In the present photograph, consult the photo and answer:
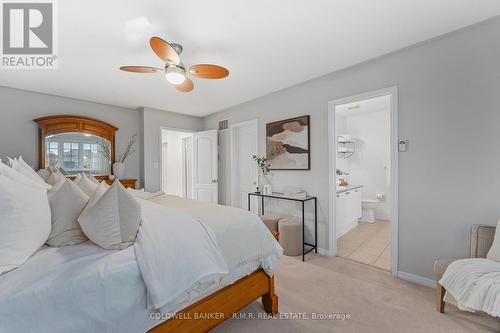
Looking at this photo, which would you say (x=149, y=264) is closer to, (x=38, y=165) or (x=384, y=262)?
(x=384, y=262)

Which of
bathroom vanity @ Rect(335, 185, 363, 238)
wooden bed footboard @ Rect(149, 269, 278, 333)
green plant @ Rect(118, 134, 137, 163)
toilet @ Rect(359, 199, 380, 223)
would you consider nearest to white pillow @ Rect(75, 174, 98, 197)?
wooden bed footboard @ Rect(149, 269, 278, 333)

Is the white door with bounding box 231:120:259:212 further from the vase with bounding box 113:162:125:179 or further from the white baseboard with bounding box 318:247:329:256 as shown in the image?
the vase with bounding box 113:162:125:179

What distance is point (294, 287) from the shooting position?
214 cm

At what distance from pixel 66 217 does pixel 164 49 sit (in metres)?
1.34

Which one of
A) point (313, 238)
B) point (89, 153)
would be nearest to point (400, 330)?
point (313, 238)

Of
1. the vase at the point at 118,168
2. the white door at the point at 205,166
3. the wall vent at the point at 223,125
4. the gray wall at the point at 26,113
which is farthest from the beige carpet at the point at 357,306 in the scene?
the gray wall at the point at 26,113

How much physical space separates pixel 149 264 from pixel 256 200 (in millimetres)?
2963

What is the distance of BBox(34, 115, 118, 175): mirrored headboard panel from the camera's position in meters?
3.29

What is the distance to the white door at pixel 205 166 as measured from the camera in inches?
176

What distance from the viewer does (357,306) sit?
1.84 metres

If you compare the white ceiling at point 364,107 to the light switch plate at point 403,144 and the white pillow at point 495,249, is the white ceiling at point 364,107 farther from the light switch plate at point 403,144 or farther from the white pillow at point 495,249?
the white pillow at point 495,249

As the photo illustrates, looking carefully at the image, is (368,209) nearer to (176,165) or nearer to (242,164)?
(242,164)

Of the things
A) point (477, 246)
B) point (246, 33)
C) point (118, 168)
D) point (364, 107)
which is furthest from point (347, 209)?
point (118, 168)

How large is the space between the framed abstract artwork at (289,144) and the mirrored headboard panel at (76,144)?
288cm
